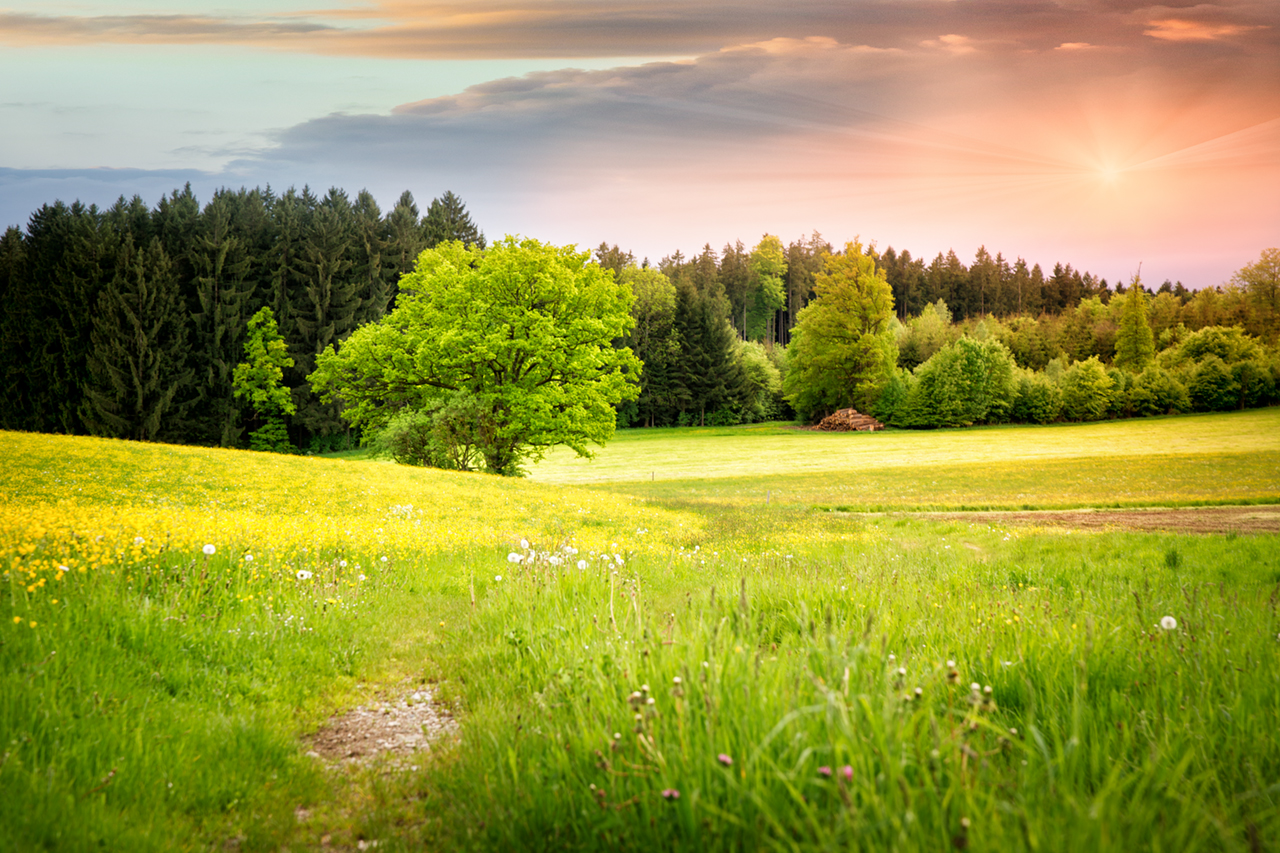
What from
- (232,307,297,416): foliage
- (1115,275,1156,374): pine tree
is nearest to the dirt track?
(232,307,297,416): foliage

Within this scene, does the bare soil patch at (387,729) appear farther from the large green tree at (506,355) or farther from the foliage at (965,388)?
the foliage at (965,388)

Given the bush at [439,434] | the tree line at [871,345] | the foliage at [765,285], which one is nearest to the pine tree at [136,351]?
the bush at [439,434]

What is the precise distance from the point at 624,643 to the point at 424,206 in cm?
A: 9005

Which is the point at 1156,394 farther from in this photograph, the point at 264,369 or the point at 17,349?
the point at 17,349

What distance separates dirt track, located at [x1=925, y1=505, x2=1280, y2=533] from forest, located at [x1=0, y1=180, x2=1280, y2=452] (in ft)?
89.3

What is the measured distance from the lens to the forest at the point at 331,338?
53906 mm

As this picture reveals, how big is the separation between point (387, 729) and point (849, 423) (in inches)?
2653

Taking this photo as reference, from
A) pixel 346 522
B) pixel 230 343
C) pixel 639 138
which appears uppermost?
pixel 639 138

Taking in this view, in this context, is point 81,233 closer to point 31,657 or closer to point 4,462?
point 4,462

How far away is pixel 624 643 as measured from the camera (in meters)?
3.98

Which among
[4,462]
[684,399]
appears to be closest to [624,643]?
[4,462]

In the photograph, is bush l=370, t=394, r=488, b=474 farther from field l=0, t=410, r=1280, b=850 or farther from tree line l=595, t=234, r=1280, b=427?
tree line l=595, t=234, r=1280, b=427

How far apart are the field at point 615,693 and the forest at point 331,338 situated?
35.6 meters

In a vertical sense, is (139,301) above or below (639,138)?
below
